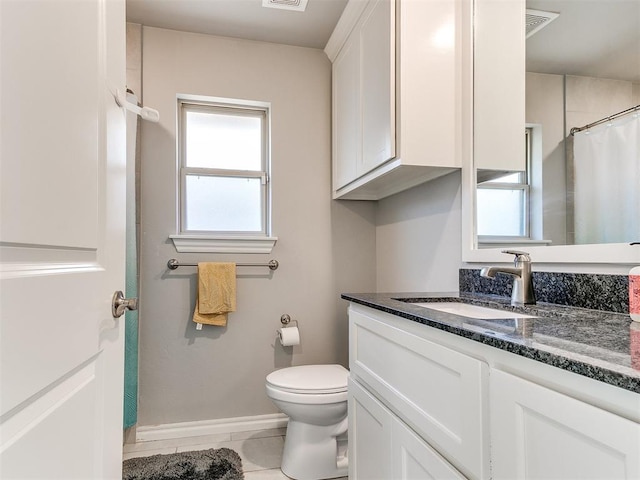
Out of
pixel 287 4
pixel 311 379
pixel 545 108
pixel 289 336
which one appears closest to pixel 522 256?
pixel 545 108

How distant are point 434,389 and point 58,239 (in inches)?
32.3

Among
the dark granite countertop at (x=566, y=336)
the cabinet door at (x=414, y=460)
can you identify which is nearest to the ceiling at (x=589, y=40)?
the dark granite countertop at (x=566, y=336)

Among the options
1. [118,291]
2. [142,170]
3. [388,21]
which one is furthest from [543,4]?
[142,170]

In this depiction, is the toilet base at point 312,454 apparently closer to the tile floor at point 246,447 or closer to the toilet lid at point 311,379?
the tile floor at point 246,447

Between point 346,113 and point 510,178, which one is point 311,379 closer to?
point 510,178

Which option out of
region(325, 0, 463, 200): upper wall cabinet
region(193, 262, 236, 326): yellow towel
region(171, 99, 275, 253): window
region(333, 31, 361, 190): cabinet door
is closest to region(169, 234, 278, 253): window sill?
region(171, 99, 275, 253): window

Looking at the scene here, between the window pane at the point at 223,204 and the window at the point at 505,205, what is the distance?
4.57 feet

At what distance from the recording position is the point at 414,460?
964 mm

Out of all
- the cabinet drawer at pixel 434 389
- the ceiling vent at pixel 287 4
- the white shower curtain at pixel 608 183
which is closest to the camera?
the cabinet drawer at pixel 434 389

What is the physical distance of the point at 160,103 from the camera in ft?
7.25

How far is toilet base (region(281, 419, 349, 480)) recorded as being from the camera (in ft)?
5.84

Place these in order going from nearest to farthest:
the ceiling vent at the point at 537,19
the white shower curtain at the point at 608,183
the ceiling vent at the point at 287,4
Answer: the white shower curtain at the point at 608,183
the ceiling vent at the point at 537,19
the ceiling vent at the point at 287,4

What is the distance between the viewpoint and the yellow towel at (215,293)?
2166 millimetres

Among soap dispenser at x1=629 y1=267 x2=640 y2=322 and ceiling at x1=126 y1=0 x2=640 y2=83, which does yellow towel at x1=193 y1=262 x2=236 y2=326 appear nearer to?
ceiling at x1=126 y1=0 x2=640 y2=83
